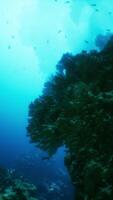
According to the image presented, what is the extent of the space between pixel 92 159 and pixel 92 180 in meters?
0.44

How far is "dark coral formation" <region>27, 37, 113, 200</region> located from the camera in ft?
19.7

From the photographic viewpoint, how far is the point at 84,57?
920cm

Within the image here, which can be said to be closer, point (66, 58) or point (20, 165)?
point (66, 58)

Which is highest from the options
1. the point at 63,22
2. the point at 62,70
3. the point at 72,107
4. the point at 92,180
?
the point at 63,22

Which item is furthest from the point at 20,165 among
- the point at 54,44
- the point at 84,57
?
the point at 54,44

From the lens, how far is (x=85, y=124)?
641cm

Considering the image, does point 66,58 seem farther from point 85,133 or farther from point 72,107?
point 85,133

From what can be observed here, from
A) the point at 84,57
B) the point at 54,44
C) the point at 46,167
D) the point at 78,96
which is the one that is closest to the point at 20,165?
the point at 46,167

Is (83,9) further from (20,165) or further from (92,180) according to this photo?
(92,180)

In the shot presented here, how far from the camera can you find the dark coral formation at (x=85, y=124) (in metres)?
6.02

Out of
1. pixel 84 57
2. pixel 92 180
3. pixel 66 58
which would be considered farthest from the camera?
pixel 66 58

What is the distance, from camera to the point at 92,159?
Answer: 245 inches

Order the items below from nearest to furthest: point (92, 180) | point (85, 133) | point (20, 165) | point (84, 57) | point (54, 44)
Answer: point (92, 180) < point (85, 133) < point (84, 57) < point (20, 165) < point (54, 44)

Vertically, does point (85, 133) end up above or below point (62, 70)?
below
